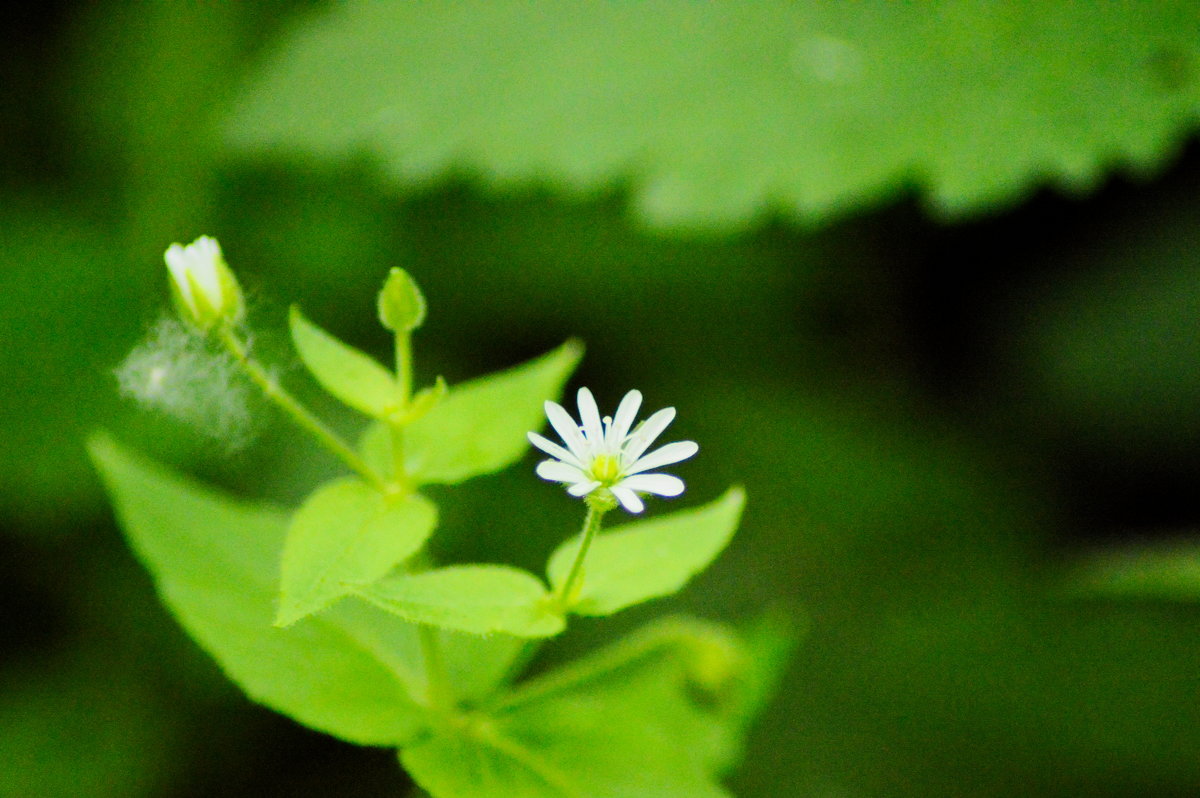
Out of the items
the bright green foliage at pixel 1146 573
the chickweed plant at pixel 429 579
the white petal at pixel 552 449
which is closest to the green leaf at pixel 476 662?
the chickweed plant at pixel 429 579

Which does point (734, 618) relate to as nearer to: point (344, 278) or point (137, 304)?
point (344, 278)

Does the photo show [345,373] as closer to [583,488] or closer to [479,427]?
[479,427]

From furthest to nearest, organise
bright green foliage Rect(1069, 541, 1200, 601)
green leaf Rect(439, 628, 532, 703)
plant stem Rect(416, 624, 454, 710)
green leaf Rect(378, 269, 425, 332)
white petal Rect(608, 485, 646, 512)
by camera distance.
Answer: bright green foliage Rect(1069, 541, 1200, 601)
green leaf Rect(439, 628, 532, 703)
plant stem Rect(416, 624, 454, 710)
green leaf Rect(378, 269, 425, 332)
white petal Rect(608, 485, 646, 512)

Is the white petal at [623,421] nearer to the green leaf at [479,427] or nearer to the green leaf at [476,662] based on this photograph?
Answer: the green leaf at [479,427]

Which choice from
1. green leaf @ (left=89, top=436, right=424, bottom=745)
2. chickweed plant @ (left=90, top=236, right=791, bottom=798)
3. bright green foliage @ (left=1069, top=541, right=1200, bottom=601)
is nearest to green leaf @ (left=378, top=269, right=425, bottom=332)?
chickweed plant @ (left=90, top=236, right=791, bottom=798)

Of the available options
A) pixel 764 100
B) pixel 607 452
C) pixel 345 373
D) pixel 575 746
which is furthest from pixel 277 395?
pixel 764 100

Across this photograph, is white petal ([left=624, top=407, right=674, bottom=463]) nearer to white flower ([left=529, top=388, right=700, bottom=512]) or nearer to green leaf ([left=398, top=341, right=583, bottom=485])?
white flower ([left=529, top=388, right=700, bottom=512])
